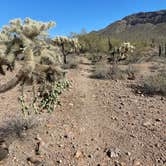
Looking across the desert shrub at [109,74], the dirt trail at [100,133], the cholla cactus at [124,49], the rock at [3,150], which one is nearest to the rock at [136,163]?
the dirt trail at [100,133]

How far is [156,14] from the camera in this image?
10875 centimetres

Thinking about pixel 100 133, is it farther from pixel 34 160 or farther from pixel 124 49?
pixel 124 49

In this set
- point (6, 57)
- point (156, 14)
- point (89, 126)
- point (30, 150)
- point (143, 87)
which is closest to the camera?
point (6, 57)

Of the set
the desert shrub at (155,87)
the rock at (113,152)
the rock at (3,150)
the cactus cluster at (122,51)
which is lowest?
the rock at (113,152)

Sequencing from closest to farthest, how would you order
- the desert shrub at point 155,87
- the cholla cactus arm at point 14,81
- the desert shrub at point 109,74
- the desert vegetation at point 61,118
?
the cholla cactus arm at point 14,81, the desert vegetation at point 61,118, the desert shrub at point 155,87, the desert shrub at point 109,74

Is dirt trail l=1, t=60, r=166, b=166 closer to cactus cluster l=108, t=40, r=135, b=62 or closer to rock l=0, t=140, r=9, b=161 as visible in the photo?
rock l=0, t=140, r=9, b=161

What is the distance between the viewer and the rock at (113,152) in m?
5.64

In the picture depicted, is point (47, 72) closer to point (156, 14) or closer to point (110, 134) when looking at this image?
point (110, 134)

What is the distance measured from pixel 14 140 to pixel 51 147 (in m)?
0.85

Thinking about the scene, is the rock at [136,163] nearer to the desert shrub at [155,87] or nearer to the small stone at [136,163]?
the small stone at [136,163]

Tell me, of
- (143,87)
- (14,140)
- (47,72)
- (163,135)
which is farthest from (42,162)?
(143,87)

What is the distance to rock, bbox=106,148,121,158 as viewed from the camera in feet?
18.5

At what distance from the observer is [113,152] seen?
18.7ft

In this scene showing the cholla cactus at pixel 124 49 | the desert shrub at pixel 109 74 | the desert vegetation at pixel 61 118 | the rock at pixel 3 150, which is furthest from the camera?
the cholla cactus at pixel 124 49
